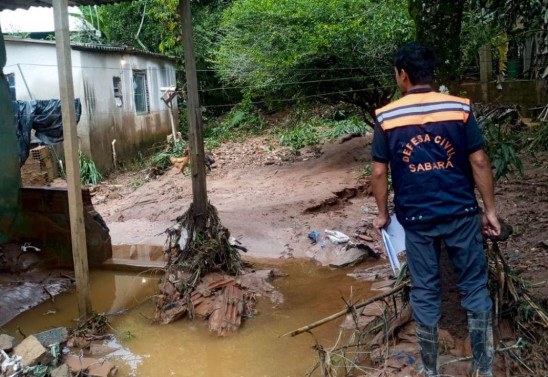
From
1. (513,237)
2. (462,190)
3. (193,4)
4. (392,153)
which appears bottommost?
(513,237)

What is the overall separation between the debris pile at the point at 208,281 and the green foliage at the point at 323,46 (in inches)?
237

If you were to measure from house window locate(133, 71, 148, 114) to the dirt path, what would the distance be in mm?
3028

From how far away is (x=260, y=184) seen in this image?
41.3ft

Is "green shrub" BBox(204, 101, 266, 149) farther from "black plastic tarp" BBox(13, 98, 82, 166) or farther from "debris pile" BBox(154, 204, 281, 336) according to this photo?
"debris pile" BBox(154, 204, 281, 336)

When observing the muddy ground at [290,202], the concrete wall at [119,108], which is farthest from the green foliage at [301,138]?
the concrete wall at [119,108]

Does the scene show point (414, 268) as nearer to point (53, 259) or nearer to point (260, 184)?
point (53, 259)

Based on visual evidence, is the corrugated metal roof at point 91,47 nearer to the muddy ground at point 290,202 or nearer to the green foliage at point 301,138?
the muddy ground at point 290,202

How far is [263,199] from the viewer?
1091 cm

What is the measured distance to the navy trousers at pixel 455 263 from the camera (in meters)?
3.11

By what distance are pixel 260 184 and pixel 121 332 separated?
24.4 ft

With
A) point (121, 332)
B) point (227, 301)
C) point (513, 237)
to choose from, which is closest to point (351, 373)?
point (227, 301)

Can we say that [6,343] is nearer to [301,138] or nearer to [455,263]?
[455,263]

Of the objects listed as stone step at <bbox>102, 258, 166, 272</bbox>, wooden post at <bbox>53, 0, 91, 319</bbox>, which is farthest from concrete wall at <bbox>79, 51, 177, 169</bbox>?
wooden post at <bbox>53, 0, 91, 319</bbox>

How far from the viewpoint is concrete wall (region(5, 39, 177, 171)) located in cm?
1439
